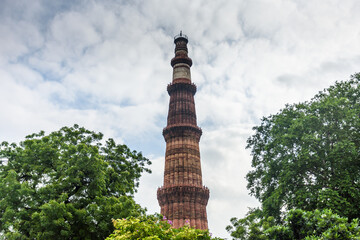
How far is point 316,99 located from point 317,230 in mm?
15283

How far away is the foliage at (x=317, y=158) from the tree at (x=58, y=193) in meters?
9.19

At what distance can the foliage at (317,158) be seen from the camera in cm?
1710

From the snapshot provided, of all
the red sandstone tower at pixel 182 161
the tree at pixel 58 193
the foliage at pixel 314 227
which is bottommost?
the foliage at pixel 314 227

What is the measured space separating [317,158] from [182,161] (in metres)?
18.7

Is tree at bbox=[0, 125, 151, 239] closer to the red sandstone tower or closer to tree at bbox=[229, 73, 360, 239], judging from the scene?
tree at bbox=[229, 73, 360, 239]

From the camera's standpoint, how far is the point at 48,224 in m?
15.2

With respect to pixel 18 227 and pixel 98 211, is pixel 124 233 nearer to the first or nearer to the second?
pixel 98 211

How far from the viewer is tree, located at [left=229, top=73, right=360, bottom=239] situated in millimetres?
17109

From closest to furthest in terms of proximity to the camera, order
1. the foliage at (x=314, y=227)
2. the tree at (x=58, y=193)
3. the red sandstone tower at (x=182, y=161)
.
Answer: the foliage at (x=314, y=227), the tree at (x=58, y=193), the red sandstone tower at (x=182, y=161)

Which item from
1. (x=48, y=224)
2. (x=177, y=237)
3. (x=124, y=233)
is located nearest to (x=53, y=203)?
(x=48, y=224)

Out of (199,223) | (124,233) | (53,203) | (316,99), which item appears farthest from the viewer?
(199,223)

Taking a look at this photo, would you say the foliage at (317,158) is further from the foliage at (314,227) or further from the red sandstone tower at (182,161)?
the red sandstone tower at (182,161)

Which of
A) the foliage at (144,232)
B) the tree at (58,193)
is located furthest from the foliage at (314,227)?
the tree at (58,193)

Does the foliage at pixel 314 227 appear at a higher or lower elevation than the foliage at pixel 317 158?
lower
